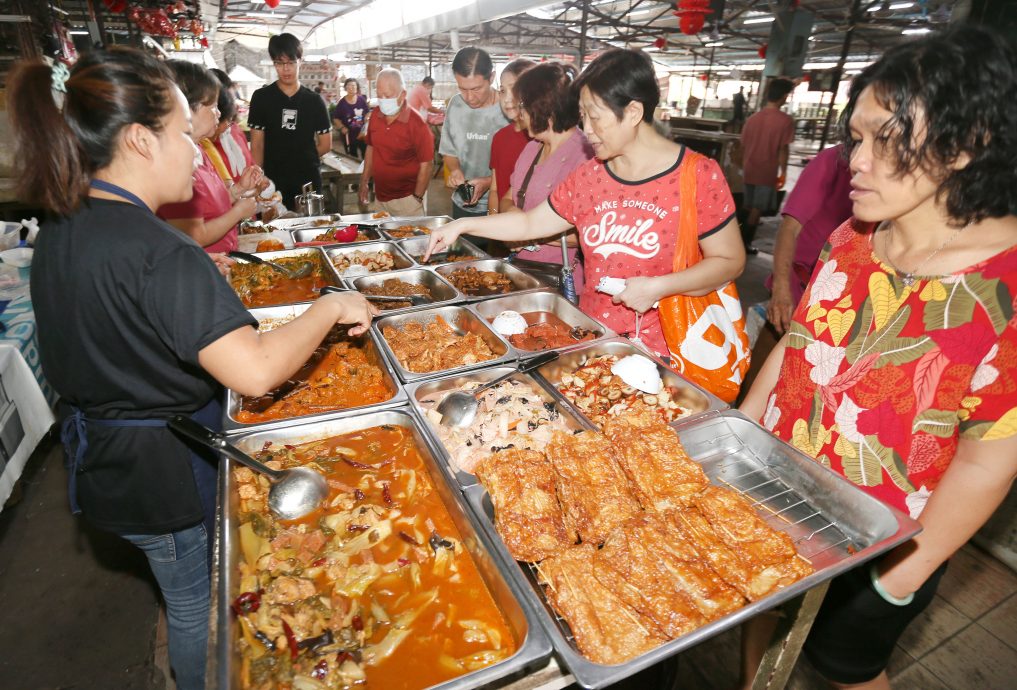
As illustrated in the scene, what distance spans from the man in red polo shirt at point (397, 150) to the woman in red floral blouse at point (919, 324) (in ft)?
19.1

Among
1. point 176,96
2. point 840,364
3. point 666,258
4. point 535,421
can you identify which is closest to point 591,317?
point 666,258

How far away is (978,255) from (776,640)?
1334 millimetres

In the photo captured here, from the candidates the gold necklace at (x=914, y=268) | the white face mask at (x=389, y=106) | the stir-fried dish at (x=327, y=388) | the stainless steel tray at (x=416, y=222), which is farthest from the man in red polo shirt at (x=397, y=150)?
the gold necklace at (x=914, y=268)

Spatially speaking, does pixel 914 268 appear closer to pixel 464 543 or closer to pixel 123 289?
pixel 464 543

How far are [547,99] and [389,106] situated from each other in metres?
3.60

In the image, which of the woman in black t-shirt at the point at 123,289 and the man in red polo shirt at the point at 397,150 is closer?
the woman in black t-shirt at the point at 123,289

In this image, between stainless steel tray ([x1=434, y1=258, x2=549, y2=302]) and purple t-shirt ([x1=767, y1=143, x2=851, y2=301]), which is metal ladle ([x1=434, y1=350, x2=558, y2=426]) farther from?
purple t-shirt ([x1=767, y1=143, x2=851, y2=301])

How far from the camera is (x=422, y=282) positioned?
3.81 metres

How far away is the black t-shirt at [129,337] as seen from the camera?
141cm

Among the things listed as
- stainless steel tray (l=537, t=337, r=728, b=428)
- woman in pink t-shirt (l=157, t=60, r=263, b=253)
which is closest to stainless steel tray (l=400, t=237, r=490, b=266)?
woman in pink t-shirt (l=157, t=60, r=263, b=253)

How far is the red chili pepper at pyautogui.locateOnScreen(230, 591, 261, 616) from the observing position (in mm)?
1357

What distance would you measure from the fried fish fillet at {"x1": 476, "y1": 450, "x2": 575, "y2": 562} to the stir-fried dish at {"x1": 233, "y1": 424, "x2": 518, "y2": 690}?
8.3 inches

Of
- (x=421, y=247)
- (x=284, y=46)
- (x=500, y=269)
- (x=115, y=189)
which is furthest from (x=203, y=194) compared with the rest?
(x=284, y=46)

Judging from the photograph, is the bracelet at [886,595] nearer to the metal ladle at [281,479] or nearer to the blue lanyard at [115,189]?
the metal ladle at [281,479]
